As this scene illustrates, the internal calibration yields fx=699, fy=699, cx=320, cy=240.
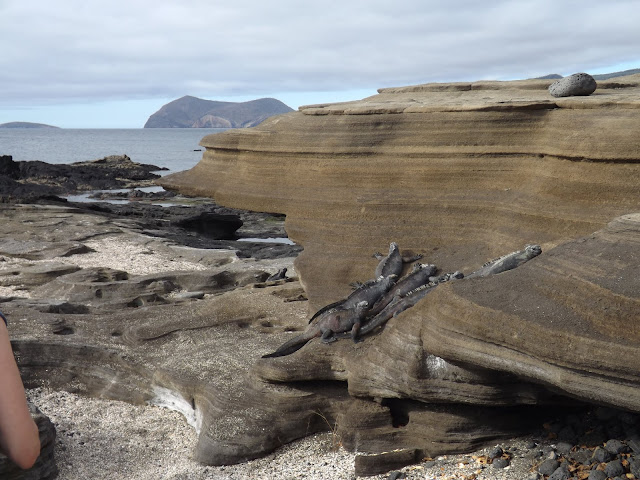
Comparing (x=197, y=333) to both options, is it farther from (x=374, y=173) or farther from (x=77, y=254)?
(x=77, y=254)

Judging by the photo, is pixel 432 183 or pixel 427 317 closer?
pixel 427 317

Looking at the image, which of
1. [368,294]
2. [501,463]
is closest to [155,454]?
[368,294]

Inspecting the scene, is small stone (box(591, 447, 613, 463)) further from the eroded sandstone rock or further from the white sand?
the eroded sandstone rock

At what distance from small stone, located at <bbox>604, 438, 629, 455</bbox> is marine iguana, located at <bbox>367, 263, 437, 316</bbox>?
9.02 ft

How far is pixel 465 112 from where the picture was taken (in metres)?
9.40

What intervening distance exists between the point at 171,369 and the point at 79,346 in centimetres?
169

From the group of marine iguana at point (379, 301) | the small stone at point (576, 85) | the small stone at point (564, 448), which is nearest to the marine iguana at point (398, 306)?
the group of marine iguana at point (379, 301)

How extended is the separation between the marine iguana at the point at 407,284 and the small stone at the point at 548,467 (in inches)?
99.9

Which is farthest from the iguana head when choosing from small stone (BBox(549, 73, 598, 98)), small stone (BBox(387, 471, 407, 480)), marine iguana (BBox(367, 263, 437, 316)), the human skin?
the human skin

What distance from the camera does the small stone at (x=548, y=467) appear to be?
5.99 metres

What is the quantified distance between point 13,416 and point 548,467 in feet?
17.1

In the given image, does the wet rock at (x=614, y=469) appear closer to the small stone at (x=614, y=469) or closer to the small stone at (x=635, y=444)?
the small stone at (x=614, y=469)

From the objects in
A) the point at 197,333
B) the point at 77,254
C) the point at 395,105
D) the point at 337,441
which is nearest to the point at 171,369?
the point at 197,333

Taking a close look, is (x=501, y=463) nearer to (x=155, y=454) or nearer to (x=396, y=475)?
(x=396, y=475)
